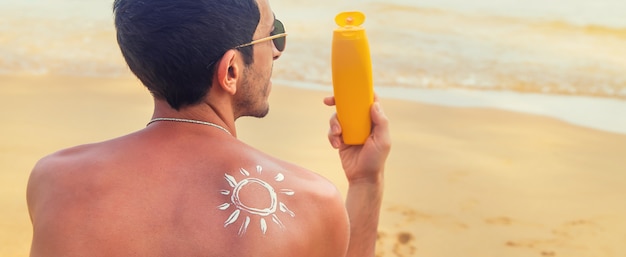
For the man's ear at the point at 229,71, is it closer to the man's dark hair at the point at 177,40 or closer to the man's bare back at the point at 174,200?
the man's dark hair at the point at 177,40

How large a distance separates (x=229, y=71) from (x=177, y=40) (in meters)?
0.16

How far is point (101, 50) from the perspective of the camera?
320 inches

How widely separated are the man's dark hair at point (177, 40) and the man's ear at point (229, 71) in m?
0.01

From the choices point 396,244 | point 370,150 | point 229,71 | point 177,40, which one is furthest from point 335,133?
point 396,244

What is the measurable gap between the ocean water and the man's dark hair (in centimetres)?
A: 498

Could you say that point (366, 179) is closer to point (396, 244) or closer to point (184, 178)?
point (184, 178)

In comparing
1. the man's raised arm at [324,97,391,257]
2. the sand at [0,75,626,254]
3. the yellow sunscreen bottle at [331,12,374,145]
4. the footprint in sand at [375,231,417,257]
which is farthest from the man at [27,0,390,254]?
the sand at [0,75,626,254]

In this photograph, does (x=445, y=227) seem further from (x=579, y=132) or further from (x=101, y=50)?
(x=101, y=50)

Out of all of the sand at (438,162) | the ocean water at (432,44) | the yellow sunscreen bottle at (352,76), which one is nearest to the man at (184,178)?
the yellow sunscreen bottle at (352,76)

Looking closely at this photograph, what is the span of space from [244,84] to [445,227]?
7.74ft

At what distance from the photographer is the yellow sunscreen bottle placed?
226cm

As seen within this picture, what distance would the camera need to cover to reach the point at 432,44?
910 centimetres

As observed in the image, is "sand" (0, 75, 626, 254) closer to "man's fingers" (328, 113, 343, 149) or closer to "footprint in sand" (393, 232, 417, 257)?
"footprint in sand" (393, 232, 417, 257)

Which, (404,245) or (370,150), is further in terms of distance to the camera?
(404,245)
